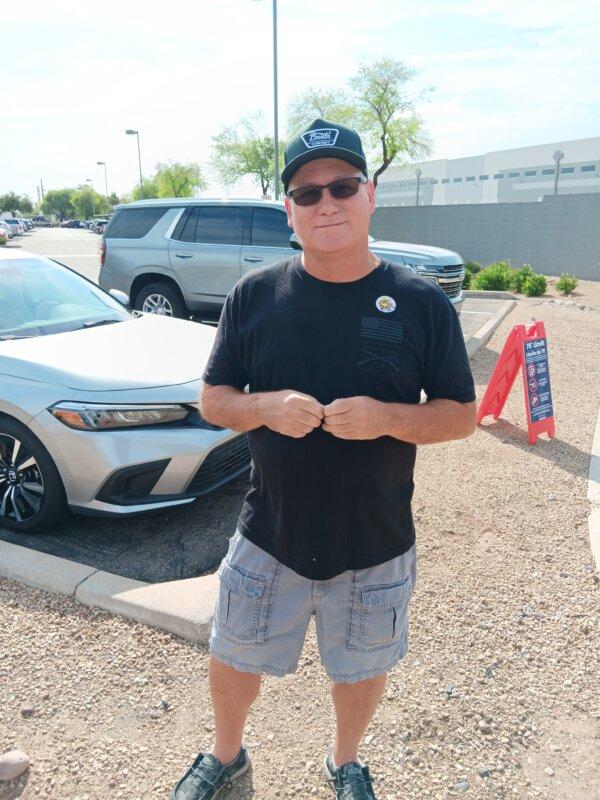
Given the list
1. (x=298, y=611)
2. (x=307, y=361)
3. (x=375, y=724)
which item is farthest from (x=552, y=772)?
(x=307, y=361)

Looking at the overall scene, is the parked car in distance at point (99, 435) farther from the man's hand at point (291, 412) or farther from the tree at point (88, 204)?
the tree at point (88, 204)

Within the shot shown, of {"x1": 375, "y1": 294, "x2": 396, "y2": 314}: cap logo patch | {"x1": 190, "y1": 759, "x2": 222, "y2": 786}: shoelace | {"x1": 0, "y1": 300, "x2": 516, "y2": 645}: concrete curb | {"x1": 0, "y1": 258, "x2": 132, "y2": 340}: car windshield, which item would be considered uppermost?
{"x1": 375, "y1": 294, "x2": 396, "y2": 314}: cap logo patch

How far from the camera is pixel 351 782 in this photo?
193cm

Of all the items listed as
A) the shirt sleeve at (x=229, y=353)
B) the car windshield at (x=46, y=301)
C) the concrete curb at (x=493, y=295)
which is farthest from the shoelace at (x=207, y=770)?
the concrete curb at (x=493, y=295)

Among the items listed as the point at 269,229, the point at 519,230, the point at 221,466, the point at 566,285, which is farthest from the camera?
the point at 519,230

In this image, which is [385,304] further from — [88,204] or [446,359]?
[88,204]

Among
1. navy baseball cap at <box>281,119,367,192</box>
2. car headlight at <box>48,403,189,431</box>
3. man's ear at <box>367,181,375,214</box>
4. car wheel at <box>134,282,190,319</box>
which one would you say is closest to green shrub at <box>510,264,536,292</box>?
car wheel at <box>134,282,190,319</box>

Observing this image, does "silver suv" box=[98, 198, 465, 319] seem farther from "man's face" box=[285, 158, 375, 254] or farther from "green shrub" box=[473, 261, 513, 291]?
"green shrub" box=[473, 261, 513, 291]

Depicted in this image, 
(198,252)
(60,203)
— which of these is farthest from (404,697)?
(60,203)

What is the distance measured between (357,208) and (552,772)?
1903 mm

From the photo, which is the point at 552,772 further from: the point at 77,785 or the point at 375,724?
the point at 77,785

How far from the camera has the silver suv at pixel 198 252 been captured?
8.34 m

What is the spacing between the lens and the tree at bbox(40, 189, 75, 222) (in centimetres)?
14100

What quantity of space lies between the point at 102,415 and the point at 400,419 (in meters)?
2.11
